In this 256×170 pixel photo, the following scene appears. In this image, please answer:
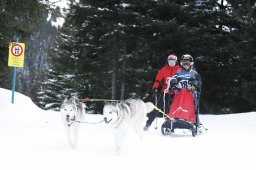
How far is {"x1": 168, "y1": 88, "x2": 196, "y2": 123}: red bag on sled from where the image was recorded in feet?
27.6

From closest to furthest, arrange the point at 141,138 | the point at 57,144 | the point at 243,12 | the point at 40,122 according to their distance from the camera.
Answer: the point at 57,144 → the point at 141,138 → the point at 40,122 → the point at 243,12

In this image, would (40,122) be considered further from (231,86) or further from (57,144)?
(231,86)

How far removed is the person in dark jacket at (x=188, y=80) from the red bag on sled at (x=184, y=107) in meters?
0.11

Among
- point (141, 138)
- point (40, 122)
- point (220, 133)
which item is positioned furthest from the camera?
point (40, 122)

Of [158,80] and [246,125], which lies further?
[246,125]

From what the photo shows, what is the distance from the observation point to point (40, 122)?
34.9 feet

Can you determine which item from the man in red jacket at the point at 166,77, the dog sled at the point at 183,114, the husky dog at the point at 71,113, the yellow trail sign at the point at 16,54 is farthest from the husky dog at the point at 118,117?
→ the yellow trail sign at the point at 16,54

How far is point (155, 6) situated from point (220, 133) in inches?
457

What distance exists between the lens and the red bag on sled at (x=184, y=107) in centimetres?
841

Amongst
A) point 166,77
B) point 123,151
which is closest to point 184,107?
point 166,77

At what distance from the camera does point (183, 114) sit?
331 inches

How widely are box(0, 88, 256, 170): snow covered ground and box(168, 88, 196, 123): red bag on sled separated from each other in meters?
0.44

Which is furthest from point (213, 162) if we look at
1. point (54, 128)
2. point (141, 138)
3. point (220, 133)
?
point (54, 128)

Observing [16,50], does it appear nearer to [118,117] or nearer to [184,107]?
[184,107]
